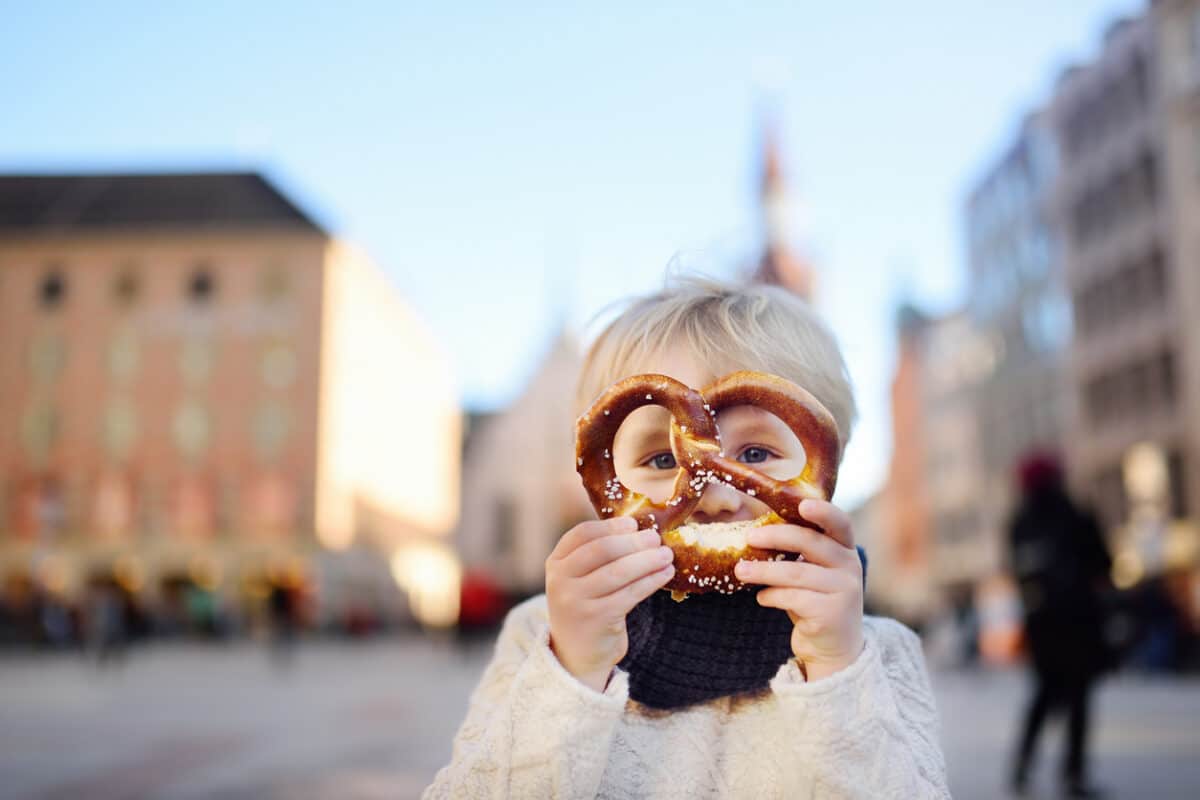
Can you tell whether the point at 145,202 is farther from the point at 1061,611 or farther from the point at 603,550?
the point at 603,550

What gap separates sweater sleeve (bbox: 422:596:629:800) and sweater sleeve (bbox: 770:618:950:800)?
28cm

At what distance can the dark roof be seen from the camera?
46.8 meters

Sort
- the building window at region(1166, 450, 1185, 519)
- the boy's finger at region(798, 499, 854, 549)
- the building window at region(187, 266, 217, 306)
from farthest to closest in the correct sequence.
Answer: the building window at region(187, 266, 217, 306) → the building window at region(1166, 450, 1185, 519) → the boy's finger at region(798, 499, 854, 549)

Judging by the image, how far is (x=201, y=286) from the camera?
46250mm

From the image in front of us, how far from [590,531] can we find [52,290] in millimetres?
50530

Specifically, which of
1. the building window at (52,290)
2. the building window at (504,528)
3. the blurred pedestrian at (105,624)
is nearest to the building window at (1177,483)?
the blurred pedestrian at (105,624)

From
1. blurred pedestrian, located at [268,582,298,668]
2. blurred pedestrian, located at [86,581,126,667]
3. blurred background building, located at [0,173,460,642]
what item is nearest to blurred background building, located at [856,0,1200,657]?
blurred pedestrian, located at [268,582,298,668]

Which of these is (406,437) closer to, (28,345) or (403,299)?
(403,299)

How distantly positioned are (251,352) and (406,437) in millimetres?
12610

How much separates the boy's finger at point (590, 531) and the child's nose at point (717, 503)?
152mm

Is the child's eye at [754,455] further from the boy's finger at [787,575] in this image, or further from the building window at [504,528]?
the building window at [504,528]

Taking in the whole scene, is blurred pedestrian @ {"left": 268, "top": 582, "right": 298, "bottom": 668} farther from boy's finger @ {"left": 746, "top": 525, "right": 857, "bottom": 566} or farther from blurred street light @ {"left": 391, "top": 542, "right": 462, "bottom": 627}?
blurred street light @ {"left": 391, "top": 542, "right": 462, "bottom": 627}

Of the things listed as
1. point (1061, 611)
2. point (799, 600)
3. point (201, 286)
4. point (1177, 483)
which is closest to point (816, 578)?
point (799, 600)

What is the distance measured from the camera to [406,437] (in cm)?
5681
